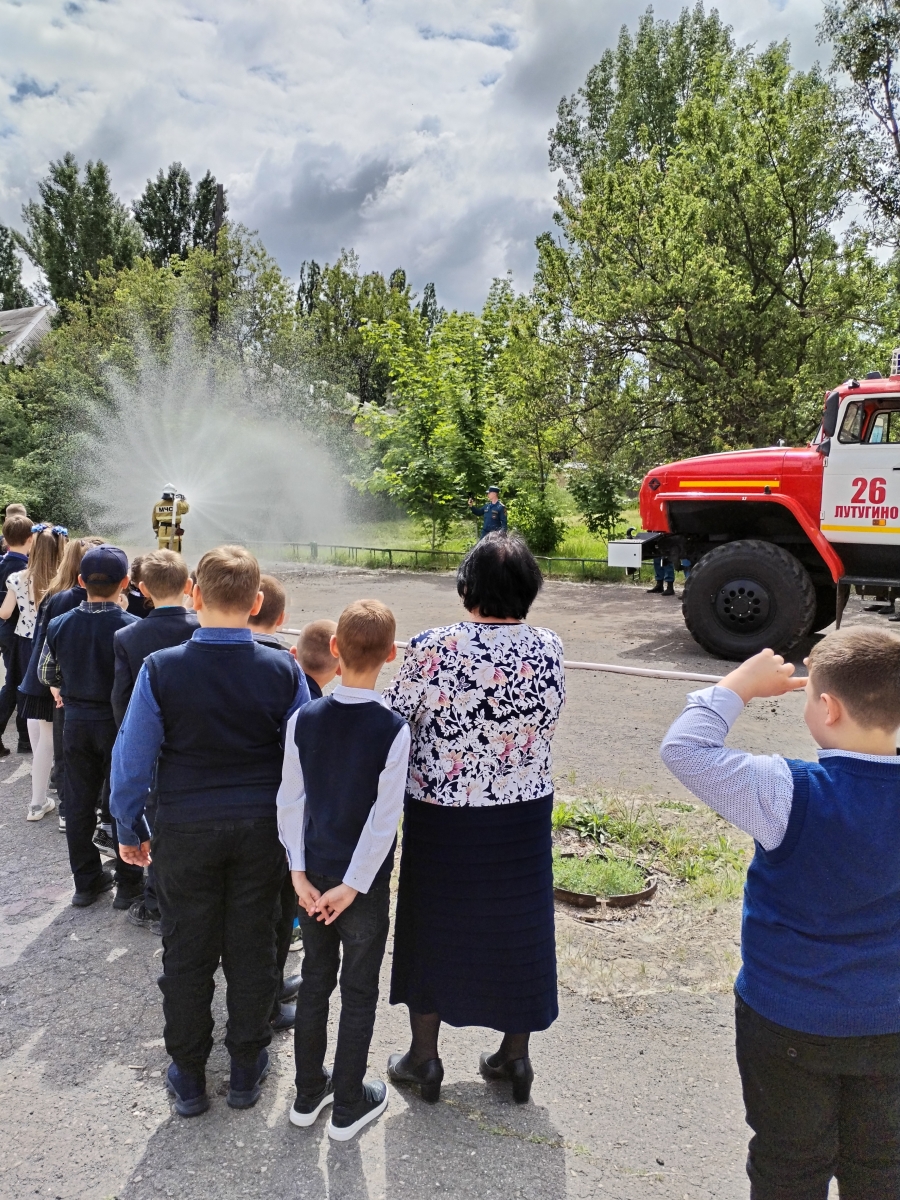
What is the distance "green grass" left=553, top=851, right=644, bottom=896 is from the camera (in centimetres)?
416

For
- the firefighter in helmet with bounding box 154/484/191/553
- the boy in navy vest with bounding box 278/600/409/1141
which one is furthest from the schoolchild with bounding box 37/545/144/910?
the firefighter in helmet with bounding box 154/484/191/553

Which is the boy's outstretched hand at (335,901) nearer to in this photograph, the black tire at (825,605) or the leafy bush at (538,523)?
the black tire at (825,605)

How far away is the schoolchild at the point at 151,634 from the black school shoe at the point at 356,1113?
3.92 feet

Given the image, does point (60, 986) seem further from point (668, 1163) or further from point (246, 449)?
point (246, 449)

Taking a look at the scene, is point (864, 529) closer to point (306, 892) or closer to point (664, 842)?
point (664, 842)

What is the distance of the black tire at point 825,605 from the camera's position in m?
10.0

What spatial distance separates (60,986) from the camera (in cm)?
348

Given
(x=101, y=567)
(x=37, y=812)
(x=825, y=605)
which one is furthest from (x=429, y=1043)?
(x=825, y=605)

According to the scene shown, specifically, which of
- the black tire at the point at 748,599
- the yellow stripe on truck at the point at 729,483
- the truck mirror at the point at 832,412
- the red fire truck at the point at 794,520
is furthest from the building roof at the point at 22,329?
the truck mirror at the point at 832,412

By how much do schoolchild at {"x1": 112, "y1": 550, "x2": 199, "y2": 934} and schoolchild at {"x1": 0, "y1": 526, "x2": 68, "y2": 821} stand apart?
4.86ft

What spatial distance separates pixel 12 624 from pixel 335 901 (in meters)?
4.52

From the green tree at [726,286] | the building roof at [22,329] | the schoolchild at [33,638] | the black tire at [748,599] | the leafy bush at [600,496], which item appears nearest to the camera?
the schoolchild at [33,638]

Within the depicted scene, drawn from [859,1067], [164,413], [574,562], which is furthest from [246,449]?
[859,1067]

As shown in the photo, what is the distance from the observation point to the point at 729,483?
942 cm
